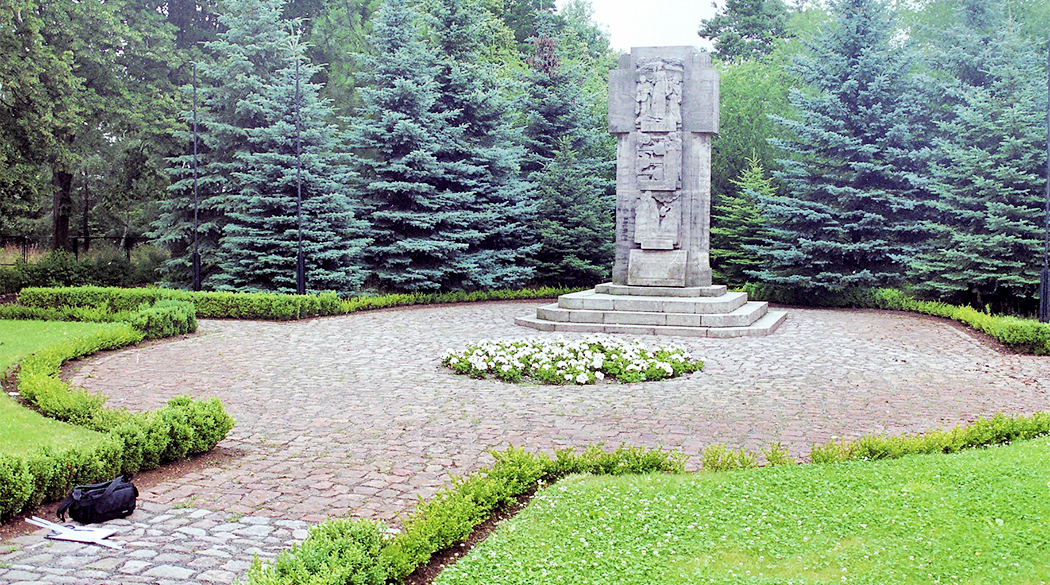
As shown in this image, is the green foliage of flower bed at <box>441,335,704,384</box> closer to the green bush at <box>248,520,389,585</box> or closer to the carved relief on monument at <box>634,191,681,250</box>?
the green bush at <box>248,520,389,585</box>

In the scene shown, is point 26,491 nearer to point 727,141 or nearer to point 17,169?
point 17,169

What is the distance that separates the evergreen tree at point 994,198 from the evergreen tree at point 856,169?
0.80 metres

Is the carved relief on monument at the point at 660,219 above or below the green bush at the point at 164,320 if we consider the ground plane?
above

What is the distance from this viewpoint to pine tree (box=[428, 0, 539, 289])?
20.6 m

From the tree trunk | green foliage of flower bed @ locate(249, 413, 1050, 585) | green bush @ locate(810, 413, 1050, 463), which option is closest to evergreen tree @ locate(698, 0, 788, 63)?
the tree trunk

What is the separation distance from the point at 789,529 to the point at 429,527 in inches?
75.5

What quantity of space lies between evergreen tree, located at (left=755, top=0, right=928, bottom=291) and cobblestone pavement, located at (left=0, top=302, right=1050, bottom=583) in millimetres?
6286

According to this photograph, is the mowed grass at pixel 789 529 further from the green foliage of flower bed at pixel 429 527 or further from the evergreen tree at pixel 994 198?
the evergreen tree at pixel 994 198

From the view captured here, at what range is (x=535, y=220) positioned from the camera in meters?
22.3

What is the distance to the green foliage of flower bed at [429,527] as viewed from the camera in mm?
3545

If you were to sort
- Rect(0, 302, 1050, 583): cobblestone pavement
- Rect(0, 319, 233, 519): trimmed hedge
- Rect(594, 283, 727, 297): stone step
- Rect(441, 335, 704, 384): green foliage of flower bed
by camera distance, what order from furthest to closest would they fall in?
Rect(594, 283, 727, 297): stone step < Rect(441, 335, 704, 384): green foliage of flower bed < Rect(0, 302, 1050, 583): cobblestone pavement < Rect(0, 319, 233, 519): trimmed hedge

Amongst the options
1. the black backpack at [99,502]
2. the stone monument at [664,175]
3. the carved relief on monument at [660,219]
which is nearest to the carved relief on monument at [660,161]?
the stone monument at [664,175]

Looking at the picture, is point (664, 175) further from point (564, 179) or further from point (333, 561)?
point (333, 561)

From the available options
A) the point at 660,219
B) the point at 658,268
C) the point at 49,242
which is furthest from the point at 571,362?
the point at 49,242
